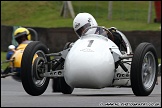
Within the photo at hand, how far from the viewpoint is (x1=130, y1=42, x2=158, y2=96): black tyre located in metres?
10.2

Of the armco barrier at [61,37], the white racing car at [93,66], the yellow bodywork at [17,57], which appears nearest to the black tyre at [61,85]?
the white racing car at [93,66]

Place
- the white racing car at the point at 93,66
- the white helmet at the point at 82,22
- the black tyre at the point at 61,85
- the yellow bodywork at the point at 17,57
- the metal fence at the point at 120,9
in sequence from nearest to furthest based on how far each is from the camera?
1. the white racing car at the point at 93,66
2. the white helmet at the point at 82,22
3. the black tyre at the point at 61,85
4. the yellow bodywork at the point at 17,57
5. the metal fence at the point at 120,9

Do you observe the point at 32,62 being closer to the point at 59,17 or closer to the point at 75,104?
the point at 75,104

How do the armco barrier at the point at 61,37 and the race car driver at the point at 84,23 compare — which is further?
Answer: the armco barrier at the point at 61,37

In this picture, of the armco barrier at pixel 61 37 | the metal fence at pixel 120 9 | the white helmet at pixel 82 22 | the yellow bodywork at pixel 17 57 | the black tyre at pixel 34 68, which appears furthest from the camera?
the metal fence at pixel 120 9

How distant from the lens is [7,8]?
1380 inches

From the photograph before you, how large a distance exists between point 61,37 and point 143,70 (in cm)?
1413

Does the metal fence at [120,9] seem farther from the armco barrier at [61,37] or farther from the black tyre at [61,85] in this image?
the black tyre at [61,85]

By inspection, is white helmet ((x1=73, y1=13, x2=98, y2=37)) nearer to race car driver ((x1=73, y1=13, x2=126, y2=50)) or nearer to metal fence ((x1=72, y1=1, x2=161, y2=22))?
race car driver ((x1=73, y1=13, x2=126, y2=50))

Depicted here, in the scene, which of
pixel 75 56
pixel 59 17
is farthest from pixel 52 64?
pixel 59 17

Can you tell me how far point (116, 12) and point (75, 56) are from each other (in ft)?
82.5

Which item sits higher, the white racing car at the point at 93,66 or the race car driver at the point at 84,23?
the race car driver at the point at 84,23

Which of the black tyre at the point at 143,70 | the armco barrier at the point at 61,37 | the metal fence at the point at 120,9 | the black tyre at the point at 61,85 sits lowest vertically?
the black tyre at the point at 61,85

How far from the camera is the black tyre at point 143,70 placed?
1022cm
